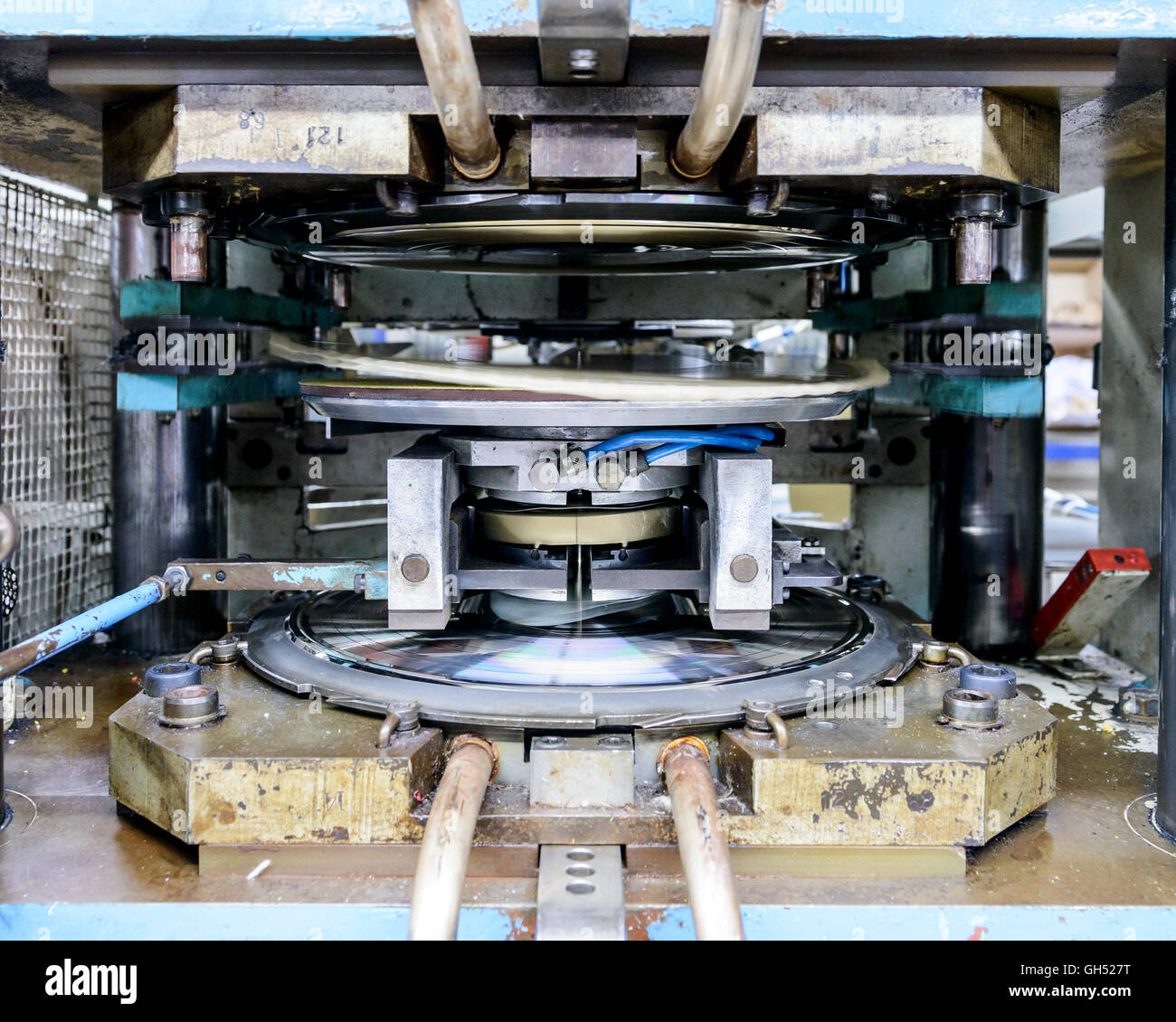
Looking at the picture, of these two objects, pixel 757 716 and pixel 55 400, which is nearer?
pixel 757 716

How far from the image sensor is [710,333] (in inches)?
116

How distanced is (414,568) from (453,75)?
615 millimetres

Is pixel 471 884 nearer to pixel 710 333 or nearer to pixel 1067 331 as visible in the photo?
pixel 710 333

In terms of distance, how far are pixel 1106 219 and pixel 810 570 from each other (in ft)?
4.18

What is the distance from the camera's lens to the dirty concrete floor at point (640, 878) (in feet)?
4.00

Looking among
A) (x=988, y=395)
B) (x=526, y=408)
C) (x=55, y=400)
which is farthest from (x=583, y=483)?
(x=55, y=400)

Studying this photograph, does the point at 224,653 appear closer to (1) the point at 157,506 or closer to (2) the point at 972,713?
(1) the point at 157,506

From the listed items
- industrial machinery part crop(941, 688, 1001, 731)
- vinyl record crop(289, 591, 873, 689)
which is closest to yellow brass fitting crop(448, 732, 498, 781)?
vinyl record crop(289, 591, 873, 689)

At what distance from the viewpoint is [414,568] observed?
4.75 feet

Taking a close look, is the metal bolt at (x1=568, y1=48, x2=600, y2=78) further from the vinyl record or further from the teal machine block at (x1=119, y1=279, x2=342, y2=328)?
the teal machine block at (x1=119, y1=279, x2=342, y2=328)

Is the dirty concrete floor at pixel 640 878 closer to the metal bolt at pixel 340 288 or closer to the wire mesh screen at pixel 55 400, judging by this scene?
the wire mesh screen at pixel 55 400

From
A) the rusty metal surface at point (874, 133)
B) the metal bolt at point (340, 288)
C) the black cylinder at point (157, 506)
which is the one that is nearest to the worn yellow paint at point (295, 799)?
the rusty metal surface at point (874, 133)

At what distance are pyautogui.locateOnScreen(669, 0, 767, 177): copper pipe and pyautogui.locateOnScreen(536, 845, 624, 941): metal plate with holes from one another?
0.79 meters

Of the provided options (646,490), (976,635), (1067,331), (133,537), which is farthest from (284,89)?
(1067,331)
